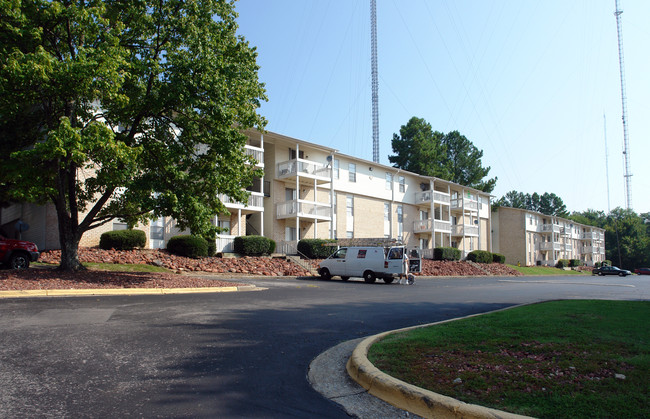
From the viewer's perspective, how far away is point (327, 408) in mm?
4598

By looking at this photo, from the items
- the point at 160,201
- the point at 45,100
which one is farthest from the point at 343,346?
the point at 45,100

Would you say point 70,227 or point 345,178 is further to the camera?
point 345,178

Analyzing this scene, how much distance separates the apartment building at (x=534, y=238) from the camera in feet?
223

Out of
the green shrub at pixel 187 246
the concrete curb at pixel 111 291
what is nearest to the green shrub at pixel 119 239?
the green shrub at pixel 187 246

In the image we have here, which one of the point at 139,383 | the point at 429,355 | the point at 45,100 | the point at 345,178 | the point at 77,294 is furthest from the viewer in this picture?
the point at 345,178

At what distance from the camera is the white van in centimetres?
2364

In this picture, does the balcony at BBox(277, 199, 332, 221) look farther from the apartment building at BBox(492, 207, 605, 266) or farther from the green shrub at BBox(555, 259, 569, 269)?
the green shrub at BBox(555, 259, 569, 269)

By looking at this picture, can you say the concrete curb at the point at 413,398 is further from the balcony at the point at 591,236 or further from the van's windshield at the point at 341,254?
the balcony at the point at 591,236

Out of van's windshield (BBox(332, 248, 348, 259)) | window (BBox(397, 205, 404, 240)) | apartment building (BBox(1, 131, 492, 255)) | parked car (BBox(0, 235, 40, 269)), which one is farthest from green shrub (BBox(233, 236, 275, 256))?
window (BBox(397, 205, 404, 240))

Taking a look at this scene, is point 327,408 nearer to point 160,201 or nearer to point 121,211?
point 160,201

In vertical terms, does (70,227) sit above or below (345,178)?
below

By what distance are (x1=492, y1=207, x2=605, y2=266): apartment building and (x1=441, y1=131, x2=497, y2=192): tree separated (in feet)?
16.8

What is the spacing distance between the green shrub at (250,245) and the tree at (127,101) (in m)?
11.1

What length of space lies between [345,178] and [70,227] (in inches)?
1038
